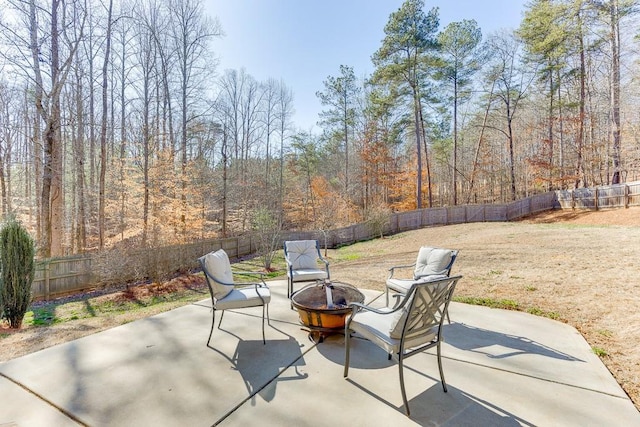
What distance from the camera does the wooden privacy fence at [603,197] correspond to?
11656 millimetres

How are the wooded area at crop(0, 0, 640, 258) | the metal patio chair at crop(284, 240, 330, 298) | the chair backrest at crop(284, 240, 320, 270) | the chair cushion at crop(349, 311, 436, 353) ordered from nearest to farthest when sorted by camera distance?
the chair cushion at crop(349, 311, 436, 353)
the metal patio chair at crop(284, 240, 330, 298)
the chair backrest at crop(284, 240, 320, 270)
the wooded area at crop(0, 0, 640, 258)

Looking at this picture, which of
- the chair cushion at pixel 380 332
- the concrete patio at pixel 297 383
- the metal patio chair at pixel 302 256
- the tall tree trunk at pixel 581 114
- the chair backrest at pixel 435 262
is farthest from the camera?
the tall tree trunk at pixel 581 114

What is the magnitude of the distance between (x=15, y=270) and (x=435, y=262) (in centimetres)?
596

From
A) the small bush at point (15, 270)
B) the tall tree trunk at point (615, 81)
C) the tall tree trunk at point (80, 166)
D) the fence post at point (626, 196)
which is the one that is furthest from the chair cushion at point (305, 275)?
the tall tree trunk at point (615, 81)

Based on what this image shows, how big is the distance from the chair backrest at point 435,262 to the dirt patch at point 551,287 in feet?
4.00

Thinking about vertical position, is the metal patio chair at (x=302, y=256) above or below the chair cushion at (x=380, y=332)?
above

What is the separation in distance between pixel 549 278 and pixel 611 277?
0.78 meters

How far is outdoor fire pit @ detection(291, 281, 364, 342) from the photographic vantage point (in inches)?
107

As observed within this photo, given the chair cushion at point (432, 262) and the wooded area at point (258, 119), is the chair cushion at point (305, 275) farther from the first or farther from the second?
the wooded area at point (258, 119)

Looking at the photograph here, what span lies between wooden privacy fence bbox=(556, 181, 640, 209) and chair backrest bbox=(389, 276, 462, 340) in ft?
49.0

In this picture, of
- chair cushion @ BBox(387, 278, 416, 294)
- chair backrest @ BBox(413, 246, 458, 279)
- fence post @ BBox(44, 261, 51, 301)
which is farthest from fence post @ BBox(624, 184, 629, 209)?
fence post @ BBox(44, 261, 51, 301)

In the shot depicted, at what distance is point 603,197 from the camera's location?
12727 mm

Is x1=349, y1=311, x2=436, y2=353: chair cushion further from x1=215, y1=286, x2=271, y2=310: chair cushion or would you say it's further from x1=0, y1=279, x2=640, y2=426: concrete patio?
x1=215, y1=286, x2=271, y2=310: chair cushion

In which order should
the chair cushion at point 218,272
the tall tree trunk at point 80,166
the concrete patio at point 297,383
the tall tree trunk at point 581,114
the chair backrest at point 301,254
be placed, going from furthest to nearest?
the tall tree trunk at point 581,114, the tall tree trunk at point 80,166, the chair backrest at point 301,254, the chair cushion at point 218,272, the concrete patio at point 297,383
